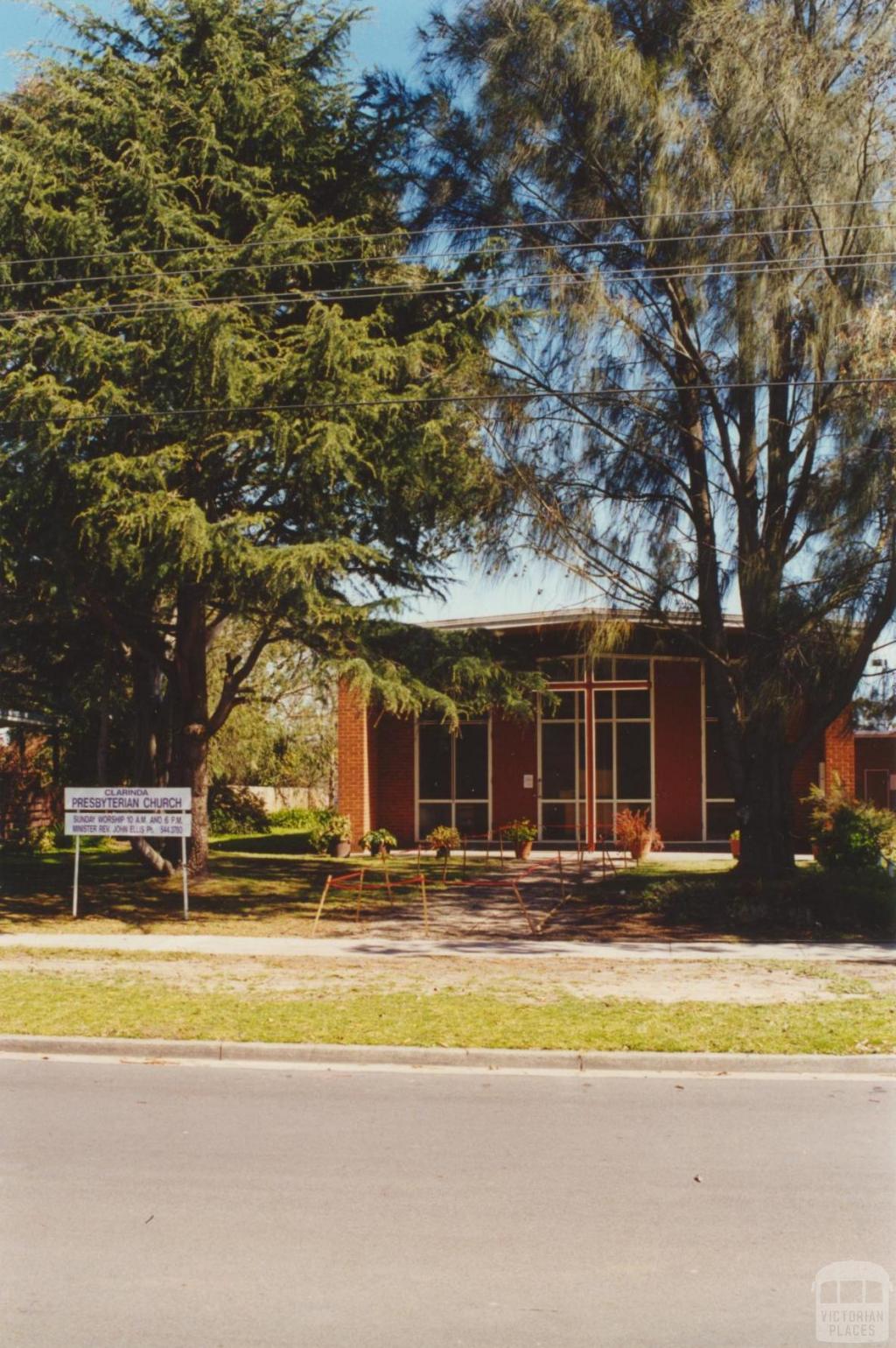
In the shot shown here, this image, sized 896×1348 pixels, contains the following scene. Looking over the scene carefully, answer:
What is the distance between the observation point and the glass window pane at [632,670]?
2711cm

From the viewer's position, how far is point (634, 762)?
2733 centimetres

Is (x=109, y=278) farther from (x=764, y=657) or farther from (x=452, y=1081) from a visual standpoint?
(x=452, y=1081)

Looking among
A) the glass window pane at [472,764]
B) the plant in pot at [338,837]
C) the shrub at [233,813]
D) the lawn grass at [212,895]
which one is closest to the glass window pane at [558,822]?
the glass window pane at [472,764]

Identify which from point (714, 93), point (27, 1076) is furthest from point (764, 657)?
point (27, 1076)

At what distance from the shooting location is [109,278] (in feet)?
53.8

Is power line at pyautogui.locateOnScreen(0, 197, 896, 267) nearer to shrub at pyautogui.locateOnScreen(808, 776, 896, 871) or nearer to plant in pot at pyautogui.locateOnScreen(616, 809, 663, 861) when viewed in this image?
shrub at pyautogui.locateOnScreen(808, 776, 896, 871)

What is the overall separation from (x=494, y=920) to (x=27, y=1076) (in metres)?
9.16

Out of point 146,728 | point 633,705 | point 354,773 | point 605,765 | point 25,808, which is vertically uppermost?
point 633,705

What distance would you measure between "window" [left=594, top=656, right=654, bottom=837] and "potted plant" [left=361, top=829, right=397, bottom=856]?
4577 millimetres

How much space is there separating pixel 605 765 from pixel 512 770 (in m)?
2.06

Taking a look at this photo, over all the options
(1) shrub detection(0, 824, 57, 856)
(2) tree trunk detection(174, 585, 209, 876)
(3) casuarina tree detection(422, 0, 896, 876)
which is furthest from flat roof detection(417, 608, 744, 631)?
(1) shrub detection(0, 824, 57, 856)

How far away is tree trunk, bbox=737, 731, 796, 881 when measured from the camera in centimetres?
1766

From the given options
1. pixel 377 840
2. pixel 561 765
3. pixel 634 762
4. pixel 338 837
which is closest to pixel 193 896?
pixel 377 840

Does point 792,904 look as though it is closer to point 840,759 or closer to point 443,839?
point 443,839
